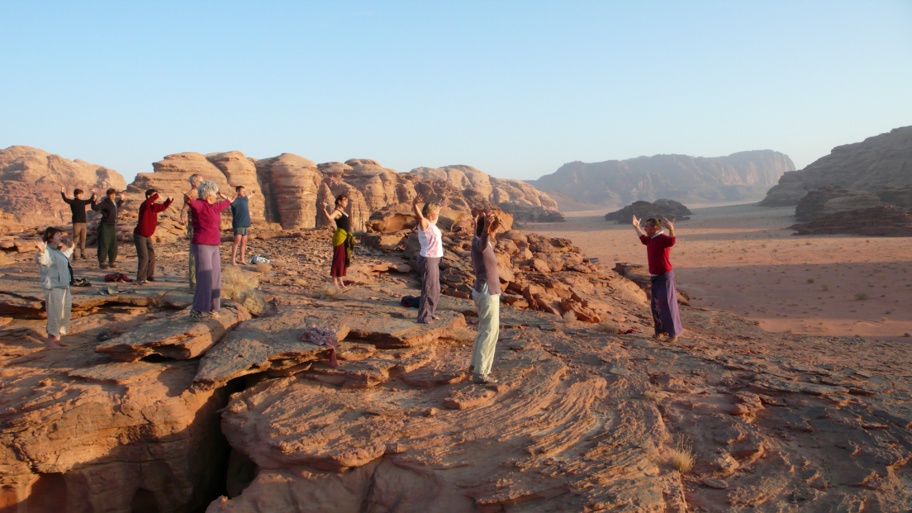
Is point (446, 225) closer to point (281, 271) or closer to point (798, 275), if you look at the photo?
point (281, 271)

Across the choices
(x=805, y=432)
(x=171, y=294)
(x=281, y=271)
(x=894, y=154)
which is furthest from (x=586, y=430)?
(x=894, y=154)

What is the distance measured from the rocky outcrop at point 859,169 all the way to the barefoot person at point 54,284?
208 feet

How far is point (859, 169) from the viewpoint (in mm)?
63344

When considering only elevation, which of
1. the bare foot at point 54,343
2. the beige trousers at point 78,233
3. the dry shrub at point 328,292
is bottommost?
the bare foot at point 54,343

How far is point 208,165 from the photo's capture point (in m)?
25.3

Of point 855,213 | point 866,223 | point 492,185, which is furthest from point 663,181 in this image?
point 866,223

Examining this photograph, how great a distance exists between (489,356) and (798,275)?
18731mm

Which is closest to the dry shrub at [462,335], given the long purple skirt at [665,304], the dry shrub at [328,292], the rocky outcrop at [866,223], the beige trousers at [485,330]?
the beige trousers at [485,330]

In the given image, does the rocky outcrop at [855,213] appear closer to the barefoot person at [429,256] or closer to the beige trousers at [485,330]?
the barefoot person at [429,256]

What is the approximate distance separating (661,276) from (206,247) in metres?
5.89

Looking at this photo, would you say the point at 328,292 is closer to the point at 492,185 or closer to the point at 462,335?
the point at 462,335

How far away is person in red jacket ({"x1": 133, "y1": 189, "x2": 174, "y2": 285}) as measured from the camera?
8.48 m

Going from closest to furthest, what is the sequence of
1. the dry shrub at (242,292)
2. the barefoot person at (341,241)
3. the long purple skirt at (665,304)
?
the dry shrub at (242,292) → the long purple skirt at (665,304) → the barefoot person at (341,241)

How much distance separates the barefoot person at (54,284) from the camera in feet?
21.7
